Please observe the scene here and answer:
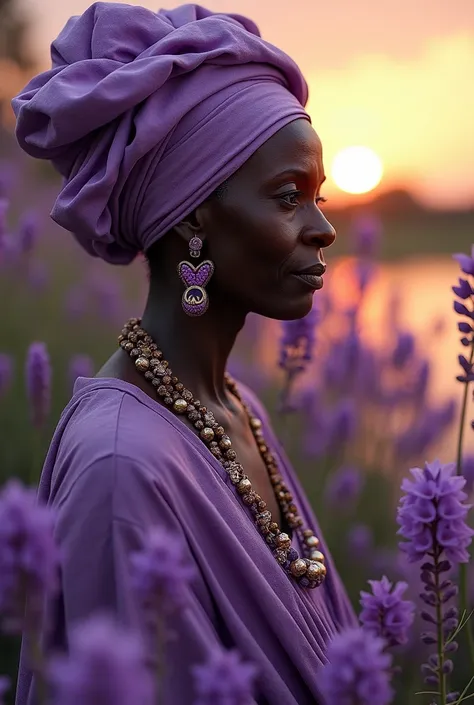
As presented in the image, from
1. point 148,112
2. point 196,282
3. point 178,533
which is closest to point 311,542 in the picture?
point 178,533

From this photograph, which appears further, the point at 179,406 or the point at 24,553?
the point at 179,406

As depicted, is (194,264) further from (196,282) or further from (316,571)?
(316,571)

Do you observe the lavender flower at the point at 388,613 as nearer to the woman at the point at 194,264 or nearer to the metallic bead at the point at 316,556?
the woman at the point at 194,264

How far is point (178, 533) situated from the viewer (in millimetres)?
1621

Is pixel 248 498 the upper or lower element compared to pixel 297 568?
upper

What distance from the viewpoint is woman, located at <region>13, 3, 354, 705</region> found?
1.67 meters

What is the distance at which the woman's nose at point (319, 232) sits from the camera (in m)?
1.94

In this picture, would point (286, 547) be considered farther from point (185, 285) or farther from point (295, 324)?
point (295, 324)

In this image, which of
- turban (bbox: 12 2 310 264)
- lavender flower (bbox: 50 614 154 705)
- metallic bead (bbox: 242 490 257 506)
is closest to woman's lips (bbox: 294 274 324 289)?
turban (bbox: 12 2 310 264)

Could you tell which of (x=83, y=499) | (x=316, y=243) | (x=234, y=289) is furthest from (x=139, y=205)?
(x=83, y=499)

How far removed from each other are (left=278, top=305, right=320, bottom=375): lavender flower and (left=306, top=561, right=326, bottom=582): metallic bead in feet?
2.49

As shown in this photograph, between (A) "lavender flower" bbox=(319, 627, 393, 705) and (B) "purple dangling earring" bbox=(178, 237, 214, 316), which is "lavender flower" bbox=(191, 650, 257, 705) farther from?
(B) "purple dangling earring" bbox=(178, 237, 214, 316)

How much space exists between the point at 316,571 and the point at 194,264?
0.74 m

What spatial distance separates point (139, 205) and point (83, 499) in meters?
0.70
